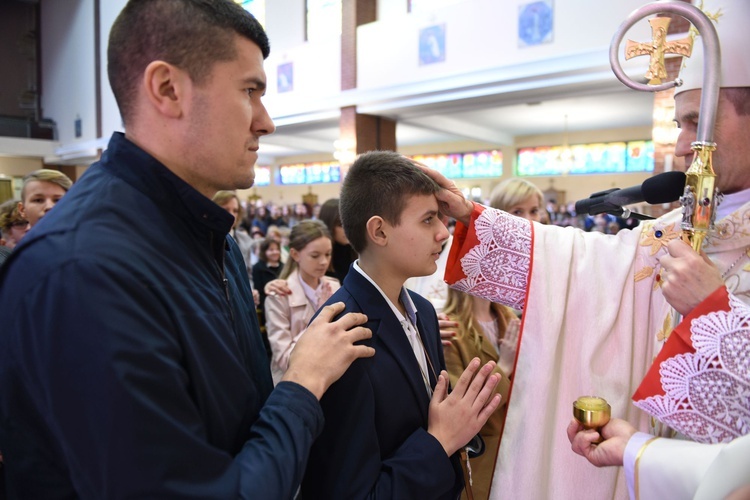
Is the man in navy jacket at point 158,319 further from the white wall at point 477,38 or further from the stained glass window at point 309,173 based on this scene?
the stained glass window at point 309,173

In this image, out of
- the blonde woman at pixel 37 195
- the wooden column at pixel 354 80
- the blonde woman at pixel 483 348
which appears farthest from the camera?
the wooden column at pixel 354 80

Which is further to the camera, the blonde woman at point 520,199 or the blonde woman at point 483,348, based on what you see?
the blonde woman at point 520,199

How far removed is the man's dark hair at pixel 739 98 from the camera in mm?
1377

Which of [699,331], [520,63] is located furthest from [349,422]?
[520,63]

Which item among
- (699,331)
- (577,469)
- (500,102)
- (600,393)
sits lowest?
(577,469)

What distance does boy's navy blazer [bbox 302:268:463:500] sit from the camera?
1196 millimetres

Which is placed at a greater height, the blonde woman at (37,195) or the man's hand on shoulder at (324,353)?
the blonde woman at (37,195)

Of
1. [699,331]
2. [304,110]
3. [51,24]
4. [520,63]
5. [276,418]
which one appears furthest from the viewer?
[51,24]

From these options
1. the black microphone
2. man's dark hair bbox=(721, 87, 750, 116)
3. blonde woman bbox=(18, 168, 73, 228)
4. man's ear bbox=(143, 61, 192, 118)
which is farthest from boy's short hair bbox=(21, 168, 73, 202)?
man's dark hair bbox=(721, 87, 750, 116)

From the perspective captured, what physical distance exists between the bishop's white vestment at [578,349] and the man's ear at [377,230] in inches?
19.2

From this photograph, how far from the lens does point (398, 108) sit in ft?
32.5

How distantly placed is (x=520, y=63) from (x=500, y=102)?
107cm

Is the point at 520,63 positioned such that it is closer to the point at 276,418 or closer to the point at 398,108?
the point at 398,108

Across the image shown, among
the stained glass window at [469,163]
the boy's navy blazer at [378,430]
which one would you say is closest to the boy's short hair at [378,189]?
the boy's navy blazer at [378,430]
